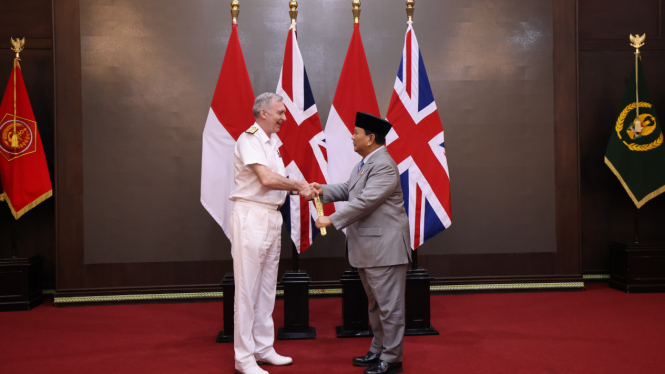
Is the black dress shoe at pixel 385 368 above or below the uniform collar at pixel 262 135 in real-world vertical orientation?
below

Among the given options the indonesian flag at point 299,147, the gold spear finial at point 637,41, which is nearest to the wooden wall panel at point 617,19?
the gold spear finial at point 637,41

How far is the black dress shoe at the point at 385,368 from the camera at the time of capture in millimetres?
2784

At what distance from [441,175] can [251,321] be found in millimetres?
1899

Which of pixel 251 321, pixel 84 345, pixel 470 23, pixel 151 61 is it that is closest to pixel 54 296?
pixel 84 345

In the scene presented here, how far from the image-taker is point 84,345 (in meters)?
3.45

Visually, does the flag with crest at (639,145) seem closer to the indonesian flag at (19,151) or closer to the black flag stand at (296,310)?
the black flag stand at (296,310)

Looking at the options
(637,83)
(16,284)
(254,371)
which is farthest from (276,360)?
(637,83)

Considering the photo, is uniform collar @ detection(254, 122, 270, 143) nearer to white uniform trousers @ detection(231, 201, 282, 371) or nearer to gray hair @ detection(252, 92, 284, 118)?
gray hair @ detection(252, 92, 284, 118)

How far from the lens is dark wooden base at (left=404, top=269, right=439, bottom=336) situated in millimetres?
3723

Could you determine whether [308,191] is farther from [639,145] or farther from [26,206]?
[639,145]

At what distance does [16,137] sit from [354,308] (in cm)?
361

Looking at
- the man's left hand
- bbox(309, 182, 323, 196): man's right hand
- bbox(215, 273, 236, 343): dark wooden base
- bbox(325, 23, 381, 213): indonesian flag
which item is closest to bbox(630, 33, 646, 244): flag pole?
bbox(325, 23, 381, 213): indonesian flag

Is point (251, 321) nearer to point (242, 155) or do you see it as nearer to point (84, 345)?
point (242, 155)

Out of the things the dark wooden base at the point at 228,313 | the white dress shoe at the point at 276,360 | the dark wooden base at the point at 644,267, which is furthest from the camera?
the dark wooden base at the point at 644,267
